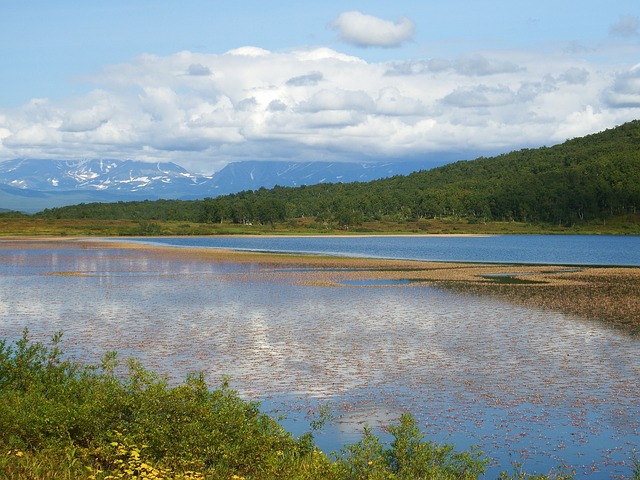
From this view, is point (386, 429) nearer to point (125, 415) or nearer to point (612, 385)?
point (125, 415)

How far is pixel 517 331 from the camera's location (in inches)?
1668

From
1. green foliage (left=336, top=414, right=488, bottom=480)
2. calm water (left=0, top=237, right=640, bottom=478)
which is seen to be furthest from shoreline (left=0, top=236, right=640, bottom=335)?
green foliage (left=336, top=414, right=488, bottom=480)

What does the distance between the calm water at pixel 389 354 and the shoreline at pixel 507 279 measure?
3536 millimetres

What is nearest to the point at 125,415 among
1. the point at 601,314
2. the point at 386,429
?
the point at 386,429

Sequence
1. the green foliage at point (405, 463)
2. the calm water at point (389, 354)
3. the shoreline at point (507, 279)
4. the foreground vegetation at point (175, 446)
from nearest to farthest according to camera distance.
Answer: the foreground vegetation at point (175, 446)
the green foliage at point (405, 463)
the calm water at point (389, 354)
the shoreline at point (507, 279)

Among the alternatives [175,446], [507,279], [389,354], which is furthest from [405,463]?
[507,279]

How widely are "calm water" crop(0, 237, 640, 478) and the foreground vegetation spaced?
11.1 feet

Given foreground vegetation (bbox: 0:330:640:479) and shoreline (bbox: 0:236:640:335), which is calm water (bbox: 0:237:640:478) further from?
shoreline (bbox: 0:236:640:335)

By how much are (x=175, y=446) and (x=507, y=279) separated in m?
62.9

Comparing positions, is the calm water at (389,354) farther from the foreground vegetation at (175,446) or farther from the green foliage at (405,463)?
the foreground vegetation at (175,446)

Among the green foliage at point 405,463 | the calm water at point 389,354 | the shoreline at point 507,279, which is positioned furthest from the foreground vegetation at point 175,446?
the shoreline at point 507,279

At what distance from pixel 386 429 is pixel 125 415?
26.2 feet

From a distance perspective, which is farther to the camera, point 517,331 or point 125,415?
point 517,331

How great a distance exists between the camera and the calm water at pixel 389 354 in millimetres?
23391
